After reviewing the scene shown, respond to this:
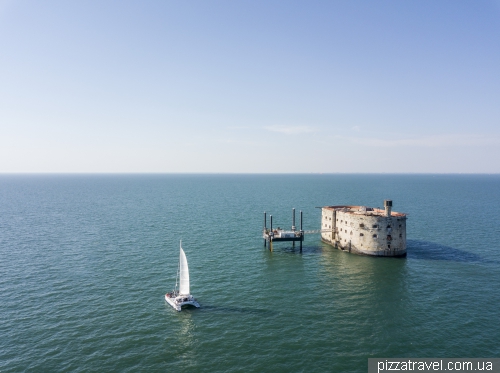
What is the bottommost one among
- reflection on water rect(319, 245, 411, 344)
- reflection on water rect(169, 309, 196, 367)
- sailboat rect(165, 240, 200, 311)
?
reflection on water rect(169, 309, 196, 367)

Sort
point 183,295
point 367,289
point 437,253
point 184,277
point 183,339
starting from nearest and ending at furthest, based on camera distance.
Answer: point 183,339, point 183,295, point 184,277, point 367,289, point 437,253

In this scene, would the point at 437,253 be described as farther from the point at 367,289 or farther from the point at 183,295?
the point at 183,295

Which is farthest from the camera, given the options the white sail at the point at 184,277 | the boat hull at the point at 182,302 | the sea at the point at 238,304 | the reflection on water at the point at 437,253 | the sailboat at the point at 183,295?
the reflection on water at the point at 437,253

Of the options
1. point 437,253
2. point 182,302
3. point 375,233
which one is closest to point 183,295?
point 182,302

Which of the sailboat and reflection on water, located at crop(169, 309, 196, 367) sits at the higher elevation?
the sailboat

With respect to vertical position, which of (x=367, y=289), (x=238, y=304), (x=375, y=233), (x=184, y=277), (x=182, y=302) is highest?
(x=375, y=233)

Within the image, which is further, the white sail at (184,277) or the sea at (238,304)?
the white sail at (184,277)

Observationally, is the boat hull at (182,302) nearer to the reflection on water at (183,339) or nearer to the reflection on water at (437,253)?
the reflection on water at (183,339)

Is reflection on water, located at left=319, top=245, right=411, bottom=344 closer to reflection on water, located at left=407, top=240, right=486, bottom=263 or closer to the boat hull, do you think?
reflection on water, located at left=407, top=240, right=486, bottom=263

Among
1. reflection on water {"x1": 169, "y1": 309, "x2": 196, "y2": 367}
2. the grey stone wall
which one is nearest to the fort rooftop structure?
the grey stone wall

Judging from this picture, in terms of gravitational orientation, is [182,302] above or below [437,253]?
below

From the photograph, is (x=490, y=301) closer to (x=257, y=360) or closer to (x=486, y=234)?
(x=257, y=360)

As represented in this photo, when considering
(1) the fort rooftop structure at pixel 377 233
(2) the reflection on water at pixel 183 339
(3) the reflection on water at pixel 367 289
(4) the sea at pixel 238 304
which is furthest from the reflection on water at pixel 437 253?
(2) the reflection on water at pixel 183 339
